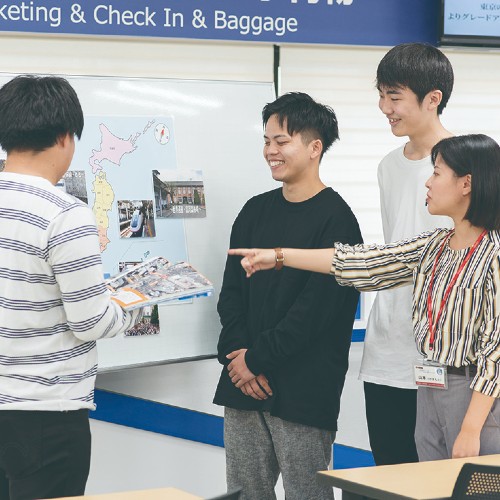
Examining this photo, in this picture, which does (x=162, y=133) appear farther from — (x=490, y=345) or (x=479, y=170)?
(x=490, y=345)

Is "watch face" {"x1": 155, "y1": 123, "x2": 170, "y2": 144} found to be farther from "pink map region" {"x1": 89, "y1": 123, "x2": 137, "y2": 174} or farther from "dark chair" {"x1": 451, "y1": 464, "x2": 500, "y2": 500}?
"dark chair" {"x1": 451, "y1": 464, "x2": 500, "y2": 500}

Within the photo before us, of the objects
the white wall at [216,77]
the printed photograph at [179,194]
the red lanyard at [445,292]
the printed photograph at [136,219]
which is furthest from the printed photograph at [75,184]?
the red lanyard at [445,292]

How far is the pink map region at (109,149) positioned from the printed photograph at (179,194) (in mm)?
155

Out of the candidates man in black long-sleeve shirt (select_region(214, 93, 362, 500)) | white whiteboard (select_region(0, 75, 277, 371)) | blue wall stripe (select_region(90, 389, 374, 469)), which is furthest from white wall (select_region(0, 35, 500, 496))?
man in black long-sleeve shirt (select_region(214, 93, 362, 500))

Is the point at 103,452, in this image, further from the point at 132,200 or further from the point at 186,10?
the point at 186,10

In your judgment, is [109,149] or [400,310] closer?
[400,310]

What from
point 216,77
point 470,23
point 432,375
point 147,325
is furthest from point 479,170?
point 470,23

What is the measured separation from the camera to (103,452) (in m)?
3.80

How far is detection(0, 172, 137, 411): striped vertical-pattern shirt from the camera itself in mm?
2168

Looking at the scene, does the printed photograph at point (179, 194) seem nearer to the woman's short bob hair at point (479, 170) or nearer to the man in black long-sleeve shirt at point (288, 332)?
the man in black long-sleeve shirt at point (288, 332)

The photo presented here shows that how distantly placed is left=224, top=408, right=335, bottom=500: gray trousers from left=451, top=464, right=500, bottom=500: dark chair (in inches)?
42.5

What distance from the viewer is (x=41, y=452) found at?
2.21 meters

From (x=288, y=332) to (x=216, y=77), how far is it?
143 cm

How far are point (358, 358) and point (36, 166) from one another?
7.58 feet
